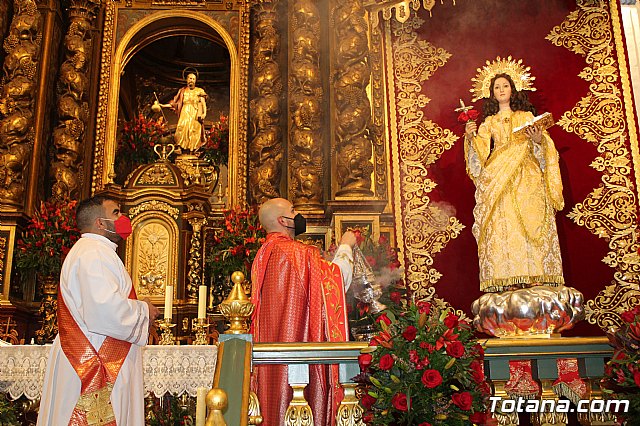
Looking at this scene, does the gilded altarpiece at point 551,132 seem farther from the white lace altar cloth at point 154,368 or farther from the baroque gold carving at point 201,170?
the white lace altar cloth at point 154,368

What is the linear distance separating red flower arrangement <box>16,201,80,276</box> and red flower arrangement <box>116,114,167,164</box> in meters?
1.57

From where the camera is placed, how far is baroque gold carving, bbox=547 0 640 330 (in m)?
6.51

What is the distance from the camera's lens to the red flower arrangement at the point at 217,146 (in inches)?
309

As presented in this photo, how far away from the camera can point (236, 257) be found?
6473 millimetres

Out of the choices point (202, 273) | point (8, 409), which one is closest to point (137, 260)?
point (202, 273)

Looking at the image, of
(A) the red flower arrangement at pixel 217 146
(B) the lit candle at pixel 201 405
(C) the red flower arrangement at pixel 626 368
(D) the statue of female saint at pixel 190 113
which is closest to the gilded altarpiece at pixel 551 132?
(A) the red flower arrangement at pixel 217 146

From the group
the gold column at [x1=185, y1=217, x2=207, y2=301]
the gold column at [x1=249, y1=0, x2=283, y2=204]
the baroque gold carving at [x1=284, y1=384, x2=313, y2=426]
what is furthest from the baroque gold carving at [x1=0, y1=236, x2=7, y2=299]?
the baroque gold carving at [x1=284, y1=384, x2=313, y2=426]

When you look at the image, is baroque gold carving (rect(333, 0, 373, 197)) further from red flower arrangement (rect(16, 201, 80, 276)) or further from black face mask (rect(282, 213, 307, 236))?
red flower arrangement (rect(16, 201, 80, 276))

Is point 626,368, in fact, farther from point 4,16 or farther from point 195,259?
point 4,16

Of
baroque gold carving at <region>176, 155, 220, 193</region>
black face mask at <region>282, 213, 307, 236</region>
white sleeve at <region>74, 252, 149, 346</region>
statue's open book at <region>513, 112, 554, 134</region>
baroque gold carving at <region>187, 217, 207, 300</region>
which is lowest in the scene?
white sleeve at <region>74, 252, 149, 346</region>

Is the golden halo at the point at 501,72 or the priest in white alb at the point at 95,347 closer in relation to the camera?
the priest in white alb at the point at 95,347

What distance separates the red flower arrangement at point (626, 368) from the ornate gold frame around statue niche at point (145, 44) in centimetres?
511

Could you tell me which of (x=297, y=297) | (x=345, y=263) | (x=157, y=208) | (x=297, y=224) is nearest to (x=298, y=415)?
(x=297, y=297)

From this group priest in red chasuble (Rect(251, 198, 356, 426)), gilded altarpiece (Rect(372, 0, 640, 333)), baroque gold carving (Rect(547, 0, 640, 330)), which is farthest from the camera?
gilded altarpiece (Rect(372, 0, 640, 333))
